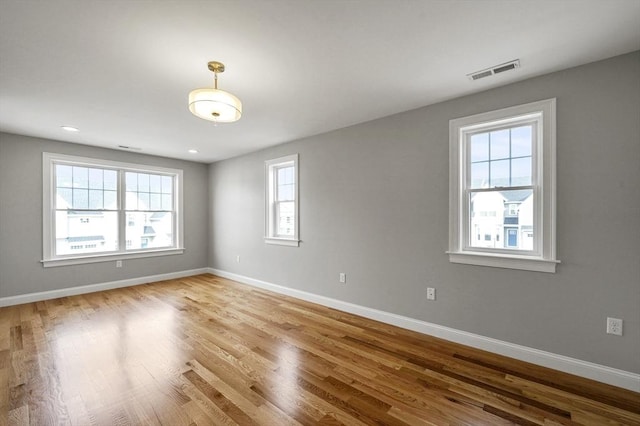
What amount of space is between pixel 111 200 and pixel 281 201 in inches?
127

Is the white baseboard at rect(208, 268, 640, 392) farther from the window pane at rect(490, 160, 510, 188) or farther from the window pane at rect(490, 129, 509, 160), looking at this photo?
the window pane at rect(490, 129, 509, 160)

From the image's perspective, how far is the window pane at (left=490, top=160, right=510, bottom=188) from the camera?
2684mm

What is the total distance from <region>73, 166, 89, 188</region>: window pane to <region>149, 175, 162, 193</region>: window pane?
3.35 ft

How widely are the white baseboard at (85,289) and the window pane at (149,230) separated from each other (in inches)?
25.2

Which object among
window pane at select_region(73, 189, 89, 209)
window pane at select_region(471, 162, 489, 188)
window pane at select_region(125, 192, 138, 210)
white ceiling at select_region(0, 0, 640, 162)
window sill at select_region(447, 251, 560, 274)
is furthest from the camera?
window pane at select_region(125, 192, 138, 210)

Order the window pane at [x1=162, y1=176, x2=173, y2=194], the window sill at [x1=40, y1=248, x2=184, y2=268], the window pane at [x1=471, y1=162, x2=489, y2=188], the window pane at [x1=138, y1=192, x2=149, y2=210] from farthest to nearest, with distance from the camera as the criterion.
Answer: the window pane at [x1=162, y1=176, x2=173, y2=194], the window pane at [x1=138, y1=192, x2=149, y2=210], the window sill at [x1=40, y1=248, x2=184, y2=268], the window pane at [x1=471, y1=162, x2=489, y2=188]

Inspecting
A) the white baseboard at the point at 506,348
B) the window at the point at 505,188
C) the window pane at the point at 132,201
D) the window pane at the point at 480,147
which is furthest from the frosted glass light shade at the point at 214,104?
the window pane at the point at 132,201

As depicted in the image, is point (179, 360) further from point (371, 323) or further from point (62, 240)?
point (62, 240)

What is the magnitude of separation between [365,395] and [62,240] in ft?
17.7

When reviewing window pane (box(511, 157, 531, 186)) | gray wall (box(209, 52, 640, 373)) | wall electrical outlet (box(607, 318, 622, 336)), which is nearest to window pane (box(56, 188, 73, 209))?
gray wall (box(209, 52, 640, 373))

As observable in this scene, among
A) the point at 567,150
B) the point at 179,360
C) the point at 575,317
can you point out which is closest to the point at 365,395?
the point at 179,360

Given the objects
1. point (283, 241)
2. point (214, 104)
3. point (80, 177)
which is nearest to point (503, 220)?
point (214, 104)

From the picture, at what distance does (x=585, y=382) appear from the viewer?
7.13ft

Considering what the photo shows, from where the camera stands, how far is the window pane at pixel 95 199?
4.85 m
